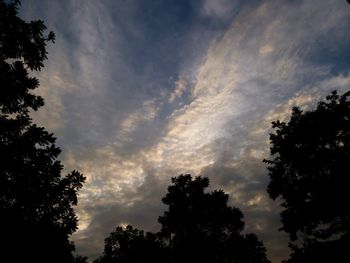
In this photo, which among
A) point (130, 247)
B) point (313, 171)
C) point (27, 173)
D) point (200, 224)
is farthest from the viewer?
point (130, 247)

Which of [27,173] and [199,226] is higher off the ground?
[199,226]

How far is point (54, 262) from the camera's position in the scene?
11.5 meters

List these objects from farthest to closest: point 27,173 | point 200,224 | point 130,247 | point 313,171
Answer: point 130,247 → point 200,224 → point 313,171 → point 27,173

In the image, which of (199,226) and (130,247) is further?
(130,247)

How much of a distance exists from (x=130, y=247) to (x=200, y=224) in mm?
21322

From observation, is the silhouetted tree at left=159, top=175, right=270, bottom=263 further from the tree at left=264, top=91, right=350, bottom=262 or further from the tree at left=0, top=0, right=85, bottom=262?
the tree at left=0, top=0, right=85, bottom=262

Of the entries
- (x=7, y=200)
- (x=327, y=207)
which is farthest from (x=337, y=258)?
(x=7, y=200)

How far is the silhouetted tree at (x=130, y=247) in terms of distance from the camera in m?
48.0

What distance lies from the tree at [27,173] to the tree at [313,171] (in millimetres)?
16348

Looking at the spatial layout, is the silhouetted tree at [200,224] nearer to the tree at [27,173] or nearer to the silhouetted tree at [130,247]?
the silhouetted tree at [130,247]

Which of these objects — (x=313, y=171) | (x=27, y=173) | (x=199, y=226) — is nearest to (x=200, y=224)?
(x=199, y=226)

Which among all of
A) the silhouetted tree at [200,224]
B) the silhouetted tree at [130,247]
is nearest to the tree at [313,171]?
the silhouetted tree at [200,224]

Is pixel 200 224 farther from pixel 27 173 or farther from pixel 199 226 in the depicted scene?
pixel 27 173

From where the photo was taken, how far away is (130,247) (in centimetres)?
5162
